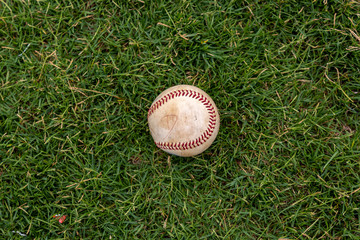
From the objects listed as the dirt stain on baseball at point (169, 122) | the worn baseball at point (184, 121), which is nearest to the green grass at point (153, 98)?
the worn baseball at point (184, 121)

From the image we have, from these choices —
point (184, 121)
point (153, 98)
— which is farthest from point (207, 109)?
point (153, 98)

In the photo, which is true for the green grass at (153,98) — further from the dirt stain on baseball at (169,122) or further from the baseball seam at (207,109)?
the dirt stain on baseball at (169,122)

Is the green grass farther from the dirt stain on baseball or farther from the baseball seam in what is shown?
the dirt stain on baseball

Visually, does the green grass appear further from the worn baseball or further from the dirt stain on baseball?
the dirt stain on baseball

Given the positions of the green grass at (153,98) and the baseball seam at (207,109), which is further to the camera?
the green grass at (153,98)

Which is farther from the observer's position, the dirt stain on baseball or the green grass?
the green grass

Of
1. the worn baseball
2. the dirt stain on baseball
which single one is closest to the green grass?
the worn baseball
